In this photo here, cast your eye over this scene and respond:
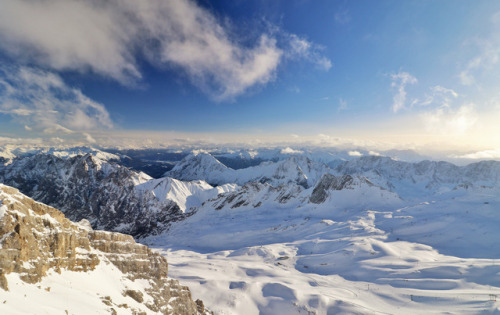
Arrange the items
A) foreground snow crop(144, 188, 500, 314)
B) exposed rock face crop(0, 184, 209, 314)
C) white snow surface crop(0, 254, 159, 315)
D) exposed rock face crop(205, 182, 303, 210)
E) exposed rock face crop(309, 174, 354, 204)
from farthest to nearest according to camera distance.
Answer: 1. exposed rock face crop(205, 182, 303, 210)
2. exposed rock face crop(309, 174, 354, 204)
3. foreground snow crop(144, 188, 500, 314)
4. exposed rock face crop(0, 184, 209, 314)
5. white snow surface crop(0, 254, 159, 315)

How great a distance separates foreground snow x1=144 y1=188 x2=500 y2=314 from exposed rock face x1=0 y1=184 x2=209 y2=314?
21610mm

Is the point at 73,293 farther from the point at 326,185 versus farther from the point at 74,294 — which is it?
the point at 326,185

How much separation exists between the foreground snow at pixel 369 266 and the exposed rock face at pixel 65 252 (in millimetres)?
21610

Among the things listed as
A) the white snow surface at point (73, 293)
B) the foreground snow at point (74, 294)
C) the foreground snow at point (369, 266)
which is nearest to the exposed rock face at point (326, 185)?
the foreground snow at point (369, 266)

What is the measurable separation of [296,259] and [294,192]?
109803 millimetres

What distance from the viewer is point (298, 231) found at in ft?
376

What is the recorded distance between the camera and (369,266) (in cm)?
6309

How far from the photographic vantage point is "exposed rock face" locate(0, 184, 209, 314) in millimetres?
20250

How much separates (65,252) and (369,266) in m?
71.8

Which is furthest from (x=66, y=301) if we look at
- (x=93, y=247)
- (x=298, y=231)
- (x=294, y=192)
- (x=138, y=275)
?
(x=294, y=192)

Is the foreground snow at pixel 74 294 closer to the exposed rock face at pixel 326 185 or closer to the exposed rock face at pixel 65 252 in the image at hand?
the exposed rock face at pixel 65 252

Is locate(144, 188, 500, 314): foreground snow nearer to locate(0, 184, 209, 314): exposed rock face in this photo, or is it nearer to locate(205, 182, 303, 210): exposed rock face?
locate(0, 184, 209, 314): exposed rock face

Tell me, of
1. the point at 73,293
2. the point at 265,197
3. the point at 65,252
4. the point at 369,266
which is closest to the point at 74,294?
the point at 73,293

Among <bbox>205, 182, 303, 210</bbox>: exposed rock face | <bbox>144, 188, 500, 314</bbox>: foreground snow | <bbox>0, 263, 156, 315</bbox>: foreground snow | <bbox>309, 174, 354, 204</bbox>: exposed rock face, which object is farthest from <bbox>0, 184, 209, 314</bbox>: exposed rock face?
<bbox>205, 182, 303, 210</bbox>: exposed rock face
